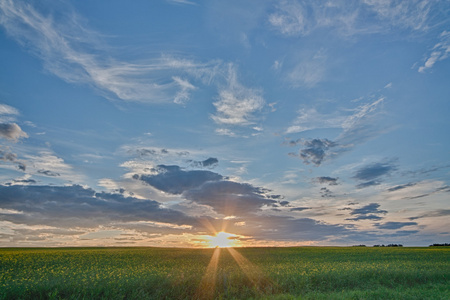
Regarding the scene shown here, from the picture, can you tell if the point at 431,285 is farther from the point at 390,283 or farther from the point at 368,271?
the point at 368,271

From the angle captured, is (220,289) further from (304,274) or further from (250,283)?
(304,274)

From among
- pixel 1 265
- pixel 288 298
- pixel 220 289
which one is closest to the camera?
pixel 288 298

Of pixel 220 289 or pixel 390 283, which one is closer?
pixel 220 289

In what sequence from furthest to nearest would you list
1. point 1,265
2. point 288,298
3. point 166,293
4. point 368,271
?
point 1,265 → point 368,271 → point 166,293 → point 288,298

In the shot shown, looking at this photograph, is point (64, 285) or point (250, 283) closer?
point (64, 285)

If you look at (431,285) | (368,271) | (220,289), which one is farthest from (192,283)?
(431,285)

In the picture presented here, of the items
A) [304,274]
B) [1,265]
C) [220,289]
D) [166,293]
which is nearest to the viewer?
[166,293]

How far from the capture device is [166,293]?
14.4 metres

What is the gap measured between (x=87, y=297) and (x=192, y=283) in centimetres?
506

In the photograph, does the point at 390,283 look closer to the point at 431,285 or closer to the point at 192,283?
the point at 431,285

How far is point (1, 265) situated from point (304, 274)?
24785 millimetres

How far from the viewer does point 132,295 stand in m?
13.5

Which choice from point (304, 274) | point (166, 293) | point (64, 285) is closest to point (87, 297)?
point (64, 285)

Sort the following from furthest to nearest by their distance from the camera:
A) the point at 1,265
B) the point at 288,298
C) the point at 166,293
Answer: the point at 1,265, the point at 166,293, the point at 288,298
